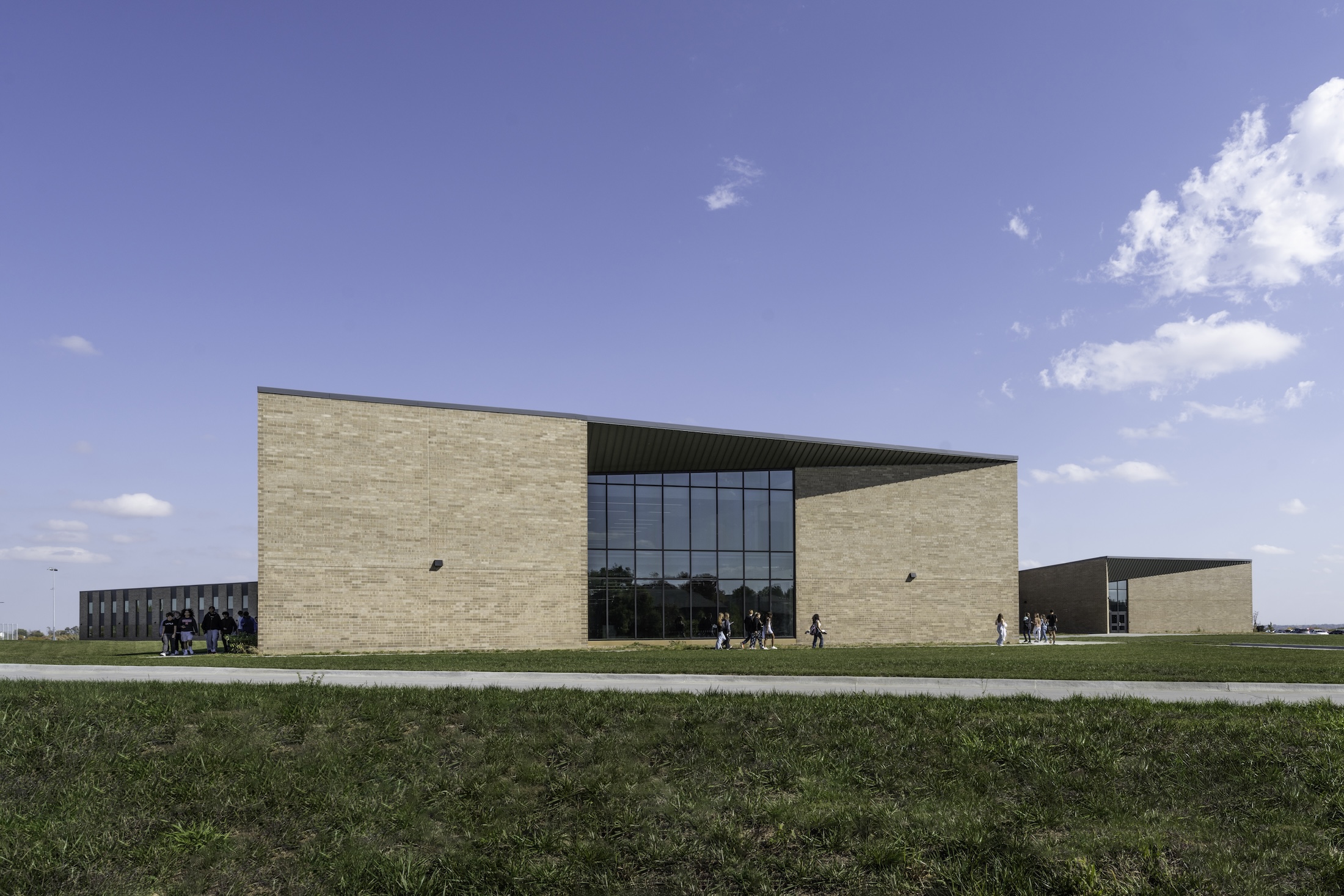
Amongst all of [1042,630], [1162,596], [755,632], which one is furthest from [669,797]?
[1162,596]

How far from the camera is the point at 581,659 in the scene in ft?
62.1

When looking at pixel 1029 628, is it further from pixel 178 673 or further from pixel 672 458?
pixel 178 673

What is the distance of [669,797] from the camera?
7539 mm

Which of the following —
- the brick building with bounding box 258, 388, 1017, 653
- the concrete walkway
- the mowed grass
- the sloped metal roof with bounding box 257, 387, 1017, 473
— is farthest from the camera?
the sloped metal roof with bounding box 257, 387, 1017, 473

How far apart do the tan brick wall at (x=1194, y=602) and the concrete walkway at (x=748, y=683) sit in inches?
1970

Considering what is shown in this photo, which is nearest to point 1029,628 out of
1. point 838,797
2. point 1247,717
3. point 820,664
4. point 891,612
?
point 891,612

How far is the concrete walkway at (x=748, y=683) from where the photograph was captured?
11.4 metres

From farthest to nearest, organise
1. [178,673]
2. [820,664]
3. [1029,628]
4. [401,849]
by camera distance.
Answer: [1029,628] → [820,664] → [178,673] → [401,849]

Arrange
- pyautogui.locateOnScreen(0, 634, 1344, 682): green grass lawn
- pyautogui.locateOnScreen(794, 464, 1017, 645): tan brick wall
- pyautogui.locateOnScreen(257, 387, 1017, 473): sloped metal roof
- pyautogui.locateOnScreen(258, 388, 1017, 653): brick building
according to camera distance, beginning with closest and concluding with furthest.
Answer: pyautogui.locateOnScreen(0, 634, 1344, 682): green grass lawn < pyautogui.locateOnScreen(258, 388, 1017, 653): brick building < pyautogui.locateOnScreen(257, 387, 1017, 473): sloped metal roof < pyautogui.locateOnScreen(794, 464, 1017, 645): tan brick wall

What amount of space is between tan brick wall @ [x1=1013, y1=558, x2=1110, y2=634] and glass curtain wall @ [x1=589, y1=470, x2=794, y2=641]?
25944 millimetres

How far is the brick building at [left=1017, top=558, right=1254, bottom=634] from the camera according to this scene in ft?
190

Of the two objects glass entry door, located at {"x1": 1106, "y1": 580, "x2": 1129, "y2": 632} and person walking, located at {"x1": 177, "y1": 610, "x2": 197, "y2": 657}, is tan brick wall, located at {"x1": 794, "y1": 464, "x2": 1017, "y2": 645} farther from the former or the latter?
glass entry door, located at {"x1": 1106, "y1": 580, "x2": 1129, "y2": 632}

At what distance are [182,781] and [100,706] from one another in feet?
8.20

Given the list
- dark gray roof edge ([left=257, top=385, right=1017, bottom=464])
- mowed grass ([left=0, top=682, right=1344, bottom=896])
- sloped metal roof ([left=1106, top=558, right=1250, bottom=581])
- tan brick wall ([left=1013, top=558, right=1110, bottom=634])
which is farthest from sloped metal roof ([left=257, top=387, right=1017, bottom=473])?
sloped metal roof ([left=1106, top=558, right=1250, bottom=581])
